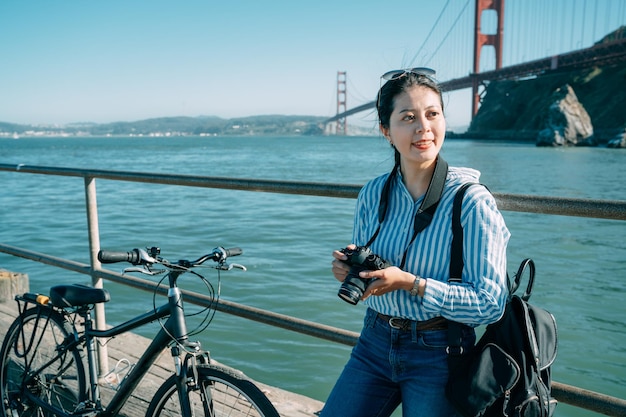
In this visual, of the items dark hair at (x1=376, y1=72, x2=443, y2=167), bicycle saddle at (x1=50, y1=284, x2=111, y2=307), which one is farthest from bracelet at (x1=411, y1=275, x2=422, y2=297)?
bicycle saddle at (x1=50, y1=284, x2=111, y2=307)

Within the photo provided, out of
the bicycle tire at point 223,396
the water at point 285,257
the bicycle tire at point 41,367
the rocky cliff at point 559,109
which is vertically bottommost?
the water at point 285,257

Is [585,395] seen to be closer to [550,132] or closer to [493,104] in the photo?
[550,132]

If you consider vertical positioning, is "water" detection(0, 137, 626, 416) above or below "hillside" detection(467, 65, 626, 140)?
below

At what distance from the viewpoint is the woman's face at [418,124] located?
4.67 ft

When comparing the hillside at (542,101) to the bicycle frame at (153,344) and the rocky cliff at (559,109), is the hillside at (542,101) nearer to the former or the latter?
the rocky cliff at (559,109)

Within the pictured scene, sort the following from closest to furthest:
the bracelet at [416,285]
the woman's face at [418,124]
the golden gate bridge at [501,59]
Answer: the bracelet at [416,285] → the woman's face at [418,124] → the golden gate bridge at [501,59]

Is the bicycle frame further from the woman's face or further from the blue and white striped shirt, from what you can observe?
→ the woman's face

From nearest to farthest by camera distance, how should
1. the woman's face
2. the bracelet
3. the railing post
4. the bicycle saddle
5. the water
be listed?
the bracelet → the woman's face → the bicycle saddle → the railing post → the water

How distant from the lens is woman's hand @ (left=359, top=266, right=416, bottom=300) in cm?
129

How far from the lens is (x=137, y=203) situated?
16.5 meters

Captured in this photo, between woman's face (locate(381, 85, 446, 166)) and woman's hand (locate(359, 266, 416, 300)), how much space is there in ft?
0.98

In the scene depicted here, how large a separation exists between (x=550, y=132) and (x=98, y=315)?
54.2m

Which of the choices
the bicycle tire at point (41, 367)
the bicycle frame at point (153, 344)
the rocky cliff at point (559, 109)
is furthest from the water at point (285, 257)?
the rocky cliff at point (559, 109)

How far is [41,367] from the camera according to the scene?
7.23 feet
